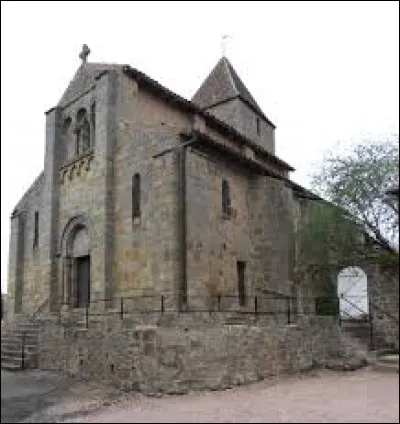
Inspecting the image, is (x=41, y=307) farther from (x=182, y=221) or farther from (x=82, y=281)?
(x=182, y=221)

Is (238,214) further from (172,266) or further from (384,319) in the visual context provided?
(384,319)

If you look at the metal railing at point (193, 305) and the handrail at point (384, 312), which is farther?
the handrail at point (384, 312)

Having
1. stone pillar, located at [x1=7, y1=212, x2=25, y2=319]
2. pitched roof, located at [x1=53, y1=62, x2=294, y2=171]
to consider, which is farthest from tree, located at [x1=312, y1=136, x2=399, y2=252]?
stone pillar, located at [x1=7, y1=212, x2=25, y2=319]

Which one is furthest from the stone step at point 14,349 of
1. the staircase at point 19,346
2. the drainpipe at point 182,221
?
the drainpipe at point 182,221

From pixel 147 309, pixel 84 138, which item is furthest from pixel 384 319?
pixel 84 138

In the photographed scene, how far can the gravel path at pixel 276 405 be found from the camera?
1069 centimetres

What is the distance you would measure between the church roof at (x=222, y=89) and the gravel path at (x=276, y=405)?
66.5 ft

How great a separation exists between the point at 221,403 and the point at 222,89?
23.1 meters

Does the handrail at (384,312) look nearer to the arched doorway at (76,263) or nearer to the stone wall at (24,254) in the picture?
the arched doorway at (76,263)

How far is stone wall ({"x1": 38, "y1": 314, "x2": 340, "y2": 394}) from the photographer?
43.6 feet

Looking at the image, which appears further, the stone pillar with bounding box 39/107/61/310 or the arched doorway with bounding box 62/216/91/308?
the stone pillar with bounding box 39/107/61/310

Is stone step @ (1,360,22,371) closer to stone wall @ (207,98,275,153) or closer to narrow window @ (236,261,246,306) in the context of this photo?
narrow window @ (236,261,246,306)

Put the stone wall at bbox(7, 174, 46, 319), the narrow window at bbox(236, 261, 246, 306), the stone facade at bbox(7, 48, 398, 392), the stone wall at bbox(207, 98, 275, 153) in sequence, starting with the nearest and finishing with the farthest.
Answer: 1. the stone facade at bbox(7, 48, 398, 392)
2. the narrow window at bbox(236, 261, 246, 306)
3. the stone wall at bbox(7, 174, 46, 319)
4. the stone wall at bbox(207, 98, 275, 153)

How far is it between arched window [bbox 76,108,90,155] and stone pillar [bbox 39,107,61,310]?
1.39 metres
